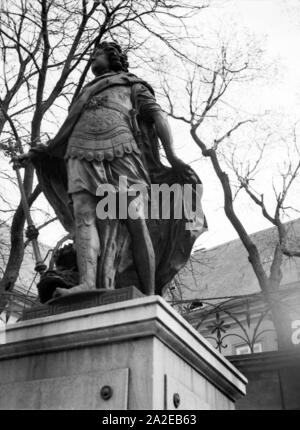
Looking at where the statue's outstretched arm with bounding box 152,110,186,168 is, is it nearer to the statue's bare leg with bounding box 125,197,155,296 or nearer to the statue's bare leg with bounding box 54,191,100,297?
the statue's bare leg with bounding box 125,197,155,296

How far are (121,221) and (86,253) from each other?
419 millimetres

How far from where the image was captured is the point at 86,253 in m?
4.23

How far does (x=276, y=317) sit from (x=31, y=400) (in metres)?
6.34

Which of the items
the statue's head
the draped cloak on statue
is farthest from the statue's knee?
the statue's head

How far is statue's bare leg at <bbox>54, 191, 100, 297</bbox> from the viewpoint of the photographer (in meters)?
4.11

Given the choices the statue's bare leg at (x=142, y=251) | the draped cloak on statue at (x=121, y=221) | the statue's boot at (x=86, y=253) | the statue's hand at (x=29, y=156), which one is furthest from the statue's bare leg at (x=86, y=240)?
the statue's hand at (x=29, y=156)

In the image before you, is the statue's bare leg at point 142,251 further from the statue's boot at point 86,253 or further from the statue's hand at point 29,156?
the statue's hand at point 29,156

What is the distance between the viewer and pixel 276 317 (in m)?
9.10

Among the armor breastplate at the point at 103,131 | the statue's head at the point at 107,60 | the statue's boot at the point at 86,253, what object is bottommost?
the statue's boot at the point at 86,253

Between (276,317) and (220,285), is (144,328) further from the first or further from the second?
(220,285)

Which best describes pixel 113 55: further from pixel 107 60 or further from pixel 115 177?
pixel 115 177

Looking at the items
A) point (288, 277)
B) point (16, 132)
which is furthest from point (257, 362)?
point (288, 277)

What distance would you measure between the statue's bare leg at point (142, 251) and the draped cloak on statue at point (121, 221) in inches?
3.7

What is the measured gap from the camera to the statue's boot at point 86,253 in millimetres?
4070
